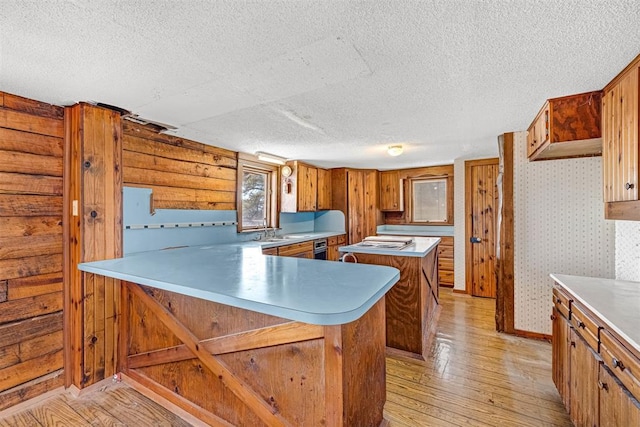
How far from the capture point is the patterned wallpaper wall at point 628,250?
6.38 ft

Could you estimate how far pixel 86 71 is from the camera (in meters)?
1.65

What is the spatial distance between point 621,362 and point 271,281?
1.56m

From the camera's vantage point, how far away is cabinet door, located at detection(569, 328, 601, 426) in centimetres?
137

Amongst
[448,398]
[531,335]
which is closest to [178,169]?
[448,398]

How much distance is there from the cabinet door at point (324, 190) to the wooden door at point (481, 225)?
2.32 metres

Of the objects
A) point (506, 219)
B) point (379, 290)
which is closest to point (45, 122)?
point (379, 290)

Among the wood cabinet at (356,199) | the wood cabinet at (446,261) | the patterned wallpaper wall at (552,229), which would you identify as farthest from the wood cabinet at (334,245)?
the patterned wallpaper wall at (552,229)

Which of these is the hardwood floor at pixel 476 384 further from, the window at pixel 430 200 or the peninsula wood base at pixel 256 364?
the window at pixel 430 200

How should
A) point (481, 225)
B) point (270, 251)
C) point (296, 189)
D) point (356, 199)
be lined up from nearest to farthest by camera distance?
point (270, 251)
point (481, 225)
point (296, 189)
point (356, 199)

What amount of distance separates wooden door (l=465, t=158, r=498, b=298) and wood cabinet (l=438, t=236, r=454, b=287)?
1.17 ft

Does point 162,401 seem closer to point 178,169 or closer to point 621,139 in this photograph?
point 178,169

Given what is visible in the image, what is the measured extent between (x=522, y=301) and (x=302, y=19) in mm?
3259

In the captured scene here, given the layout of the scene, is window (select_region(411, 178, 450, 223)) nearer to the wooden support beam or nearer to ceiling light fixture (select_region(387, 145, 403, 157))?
Answer: ceiling light fixture (select_region(387, 145, 403, 157))

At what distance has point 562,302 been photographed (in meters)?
1.85
